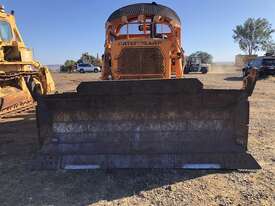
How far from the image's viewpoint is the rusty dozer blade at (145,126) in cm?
514

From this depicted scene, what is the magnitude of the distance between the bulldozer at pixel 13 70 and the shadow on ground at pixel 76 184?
4905 mm

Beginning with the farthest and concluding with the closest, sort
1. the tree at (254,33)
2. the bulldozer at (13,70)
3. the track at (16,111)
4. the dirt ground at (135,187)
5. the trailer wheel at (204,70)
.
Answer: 1. the tree at (254,33)
2. the trailer wheel at (204,70)
3. the bulldozer at (13,70)
4. the track at (16,111)
5. the dirt ground at (135,187)

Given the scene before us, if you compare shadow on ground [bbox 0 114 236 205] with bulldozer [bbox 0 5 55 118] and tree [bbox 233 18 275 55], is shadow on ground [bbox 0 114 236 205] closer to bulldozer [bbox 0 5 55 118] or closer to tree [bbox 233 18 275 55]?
bulldozer [bbox 0 5 55 118]

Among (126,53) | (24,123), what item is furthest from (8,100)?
(126,53)

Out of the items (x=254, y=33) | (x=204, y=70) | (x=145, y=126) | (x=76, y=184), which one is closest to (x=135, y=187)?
(x=76, y=184)

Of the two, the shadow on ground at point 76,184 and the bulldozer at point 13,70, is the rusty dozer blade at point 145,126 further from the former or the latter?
the bulldozer at point 13,70

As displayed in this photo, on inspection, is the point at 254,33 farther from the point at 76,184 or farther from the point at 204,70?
the point at 76,184

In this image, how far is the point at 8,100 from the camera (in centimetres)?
1026

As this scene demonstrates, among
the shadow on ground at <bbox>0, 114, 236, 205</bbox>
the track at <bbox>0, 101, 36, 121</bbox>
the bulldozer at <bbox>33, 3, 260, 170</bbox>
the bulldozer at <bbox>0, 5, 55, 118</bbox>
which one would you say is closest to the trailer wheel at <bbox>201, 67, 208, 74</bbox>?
the bulldozer at <bbox>0, 5, 55, 118</bbox>

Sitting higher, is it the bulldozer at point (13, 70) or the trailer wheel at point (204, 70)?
the bulldozer at point (13, 70)

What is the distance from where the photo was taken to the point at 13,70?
36.4 ft

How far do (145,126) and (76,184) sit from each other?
1.24 metres

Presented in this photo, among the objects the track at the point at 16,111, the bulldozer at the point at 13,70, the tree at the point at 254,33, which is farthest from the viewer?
the tree at the point at 254,33

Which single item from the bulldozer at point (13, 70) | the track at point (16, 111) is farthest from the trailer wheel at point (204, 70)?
the track at point (16, 111)
